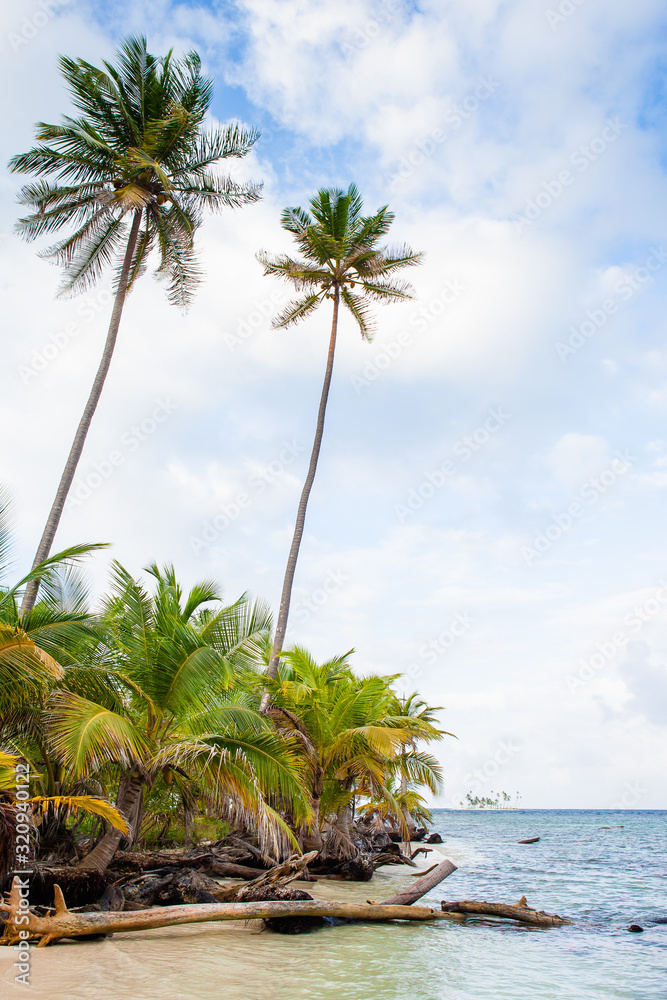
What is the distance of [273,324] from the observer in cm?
2030

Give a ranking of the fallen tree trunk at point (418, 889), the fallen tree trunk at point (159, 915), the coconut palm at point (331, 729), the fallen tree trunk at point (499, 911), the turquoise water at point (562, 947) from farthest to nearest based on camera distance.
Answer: the coconut palm at point (331, 729) < the fallen tree trunk at point (499, 911) < the fallen tree trunk at point (418, 889) < the turquoise water at point (562, 947) < the fallen tree trunk at point (159, 915)

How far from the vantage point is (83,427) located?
13.6 metres

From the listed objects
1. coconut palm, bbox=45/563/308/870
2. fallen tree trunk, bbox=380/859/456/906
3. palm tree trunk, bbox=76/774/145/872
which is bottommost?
fallen tree trunk, bbox=380/859/456/906

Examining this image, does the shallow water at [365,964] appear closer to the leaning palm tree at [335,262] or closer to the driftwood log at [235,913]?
the driftwood log at [235,913]

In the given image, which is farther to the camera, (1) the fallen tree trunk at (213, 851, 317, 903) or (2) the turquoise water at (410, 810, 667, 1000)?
(1) the fallen tree trunk at (213, 851, 317, 903)

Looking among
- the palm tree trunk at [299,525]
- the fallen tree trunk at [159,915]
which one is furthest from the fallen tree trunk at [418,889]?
the palm tree trunk at [299,525]

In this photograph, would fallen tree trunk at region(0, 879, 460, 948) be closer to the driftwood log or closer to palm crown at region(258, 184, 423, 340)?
the driftwood log

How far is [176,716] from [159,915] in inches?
111

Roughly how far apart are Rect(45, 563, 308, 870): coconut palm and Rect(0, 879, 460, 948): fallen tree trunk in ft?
3.23

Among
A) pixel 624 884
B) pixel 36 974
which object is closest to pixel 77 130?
pixel 36 974

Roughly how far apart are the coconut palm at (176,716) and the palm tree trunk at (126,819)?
0.01 m

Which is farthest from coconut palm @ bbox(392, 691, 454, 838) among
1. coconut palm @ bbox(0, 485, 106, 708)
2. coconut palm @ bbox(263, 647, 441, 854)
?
coconut palm @ bbox(0, 485, 106, 708)

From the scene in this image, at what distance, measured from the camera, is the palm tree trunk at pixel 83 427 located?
11930 millimetres

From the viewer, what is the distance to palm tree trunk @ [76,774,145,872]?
360 inches
